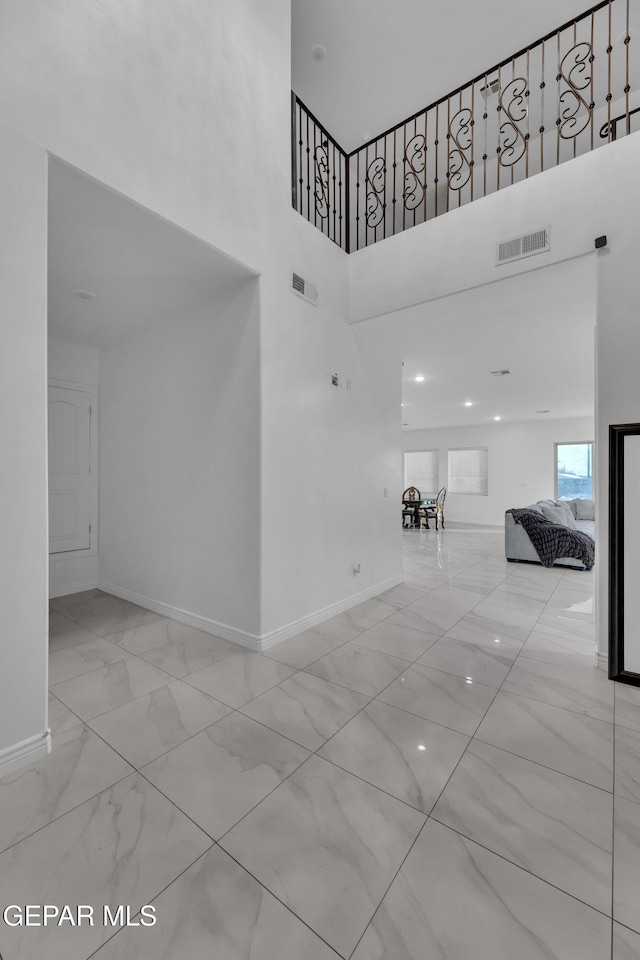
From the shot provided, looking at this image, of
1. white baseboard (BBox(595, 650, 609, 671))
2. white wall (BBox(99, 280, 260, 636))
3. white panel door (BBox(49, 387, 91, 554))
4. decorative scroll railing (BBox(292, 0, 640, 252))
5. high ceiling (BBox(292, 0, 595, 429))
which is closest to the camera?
white baseboard (BBox(595, 650, 609, 671))

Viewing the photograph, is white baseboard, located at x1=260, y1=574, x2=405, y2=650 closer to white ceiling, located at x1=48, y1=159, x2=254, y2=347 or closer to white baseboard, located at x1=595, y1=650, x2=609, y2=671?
white baseboard, located at x1=595, y1=650, x2=609, y2=671

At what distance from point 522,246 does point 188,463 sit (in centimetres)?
306

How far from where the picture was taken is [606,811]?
5.09ft

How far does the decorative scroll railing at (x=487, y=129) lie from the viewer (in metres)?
3.73

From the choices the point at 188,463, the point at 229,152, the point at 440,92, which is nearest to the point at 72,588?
the point at 188,463

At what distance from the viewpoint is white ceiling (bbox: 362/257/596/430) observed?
3.32 metres

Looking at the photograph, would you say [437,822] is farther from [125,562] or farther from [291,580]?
[125,562]

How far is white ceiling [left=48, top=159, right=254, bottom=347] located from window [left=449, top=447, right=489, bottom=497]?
9920mm

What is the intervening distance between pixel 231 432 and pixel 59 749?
209 centimetres

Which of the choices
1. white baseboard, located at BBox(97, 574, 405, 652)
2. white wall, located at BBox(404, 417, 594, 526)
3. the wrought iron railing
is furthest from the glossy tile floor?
white wall, located at BBox(404, 417, 594, 526)

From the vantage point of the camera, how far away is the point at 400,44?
4.10 m

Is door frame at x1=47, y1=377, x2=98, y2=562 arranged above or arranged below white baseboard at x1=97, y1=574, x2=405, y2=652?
above

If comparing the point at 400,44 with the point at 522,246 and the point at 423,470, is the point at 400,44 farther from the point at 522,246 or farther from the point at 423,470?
the point at 423,470

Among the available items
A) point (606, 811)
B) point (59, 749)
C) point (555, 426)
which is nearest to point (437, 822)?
point (606, 811)
